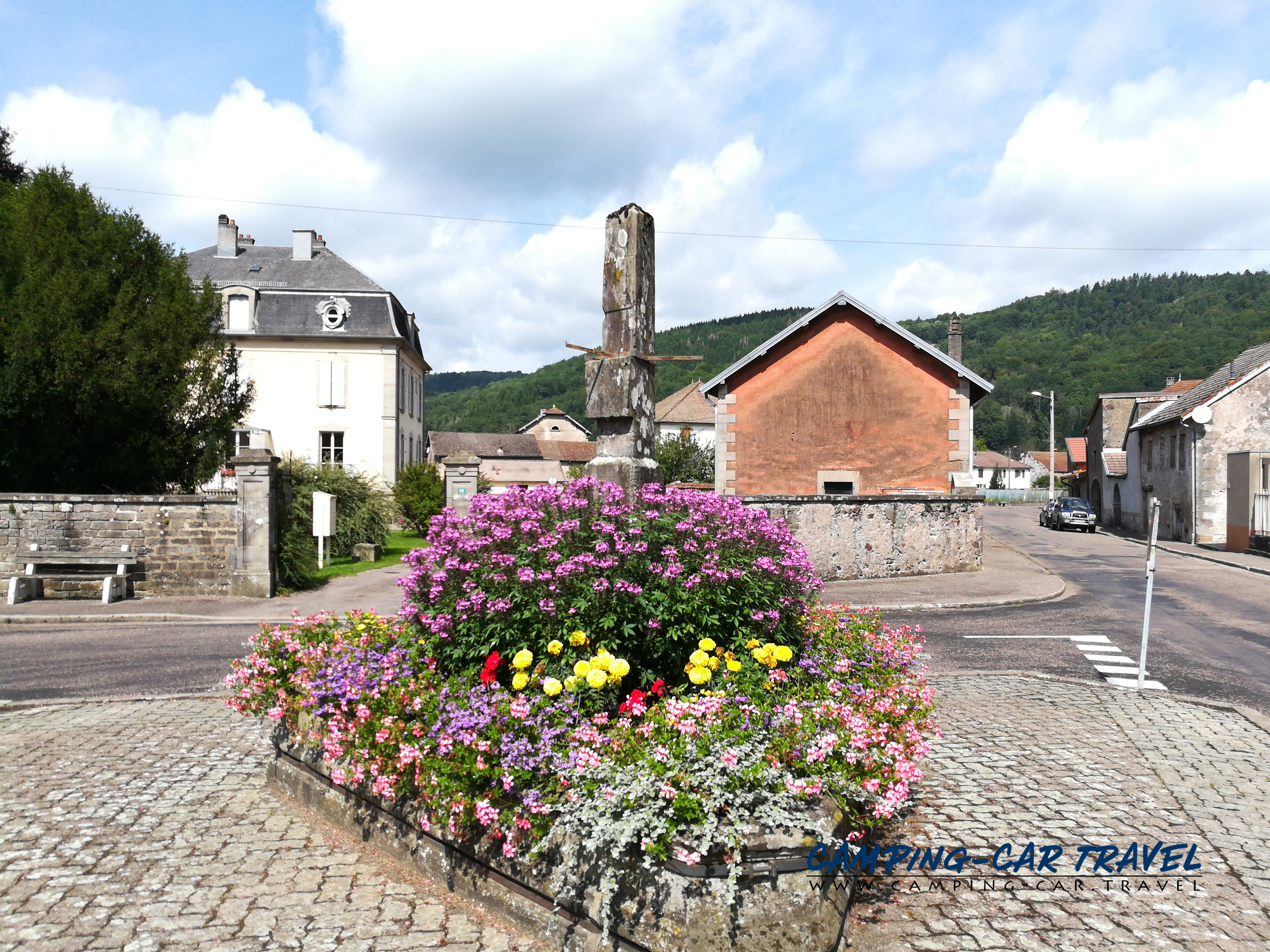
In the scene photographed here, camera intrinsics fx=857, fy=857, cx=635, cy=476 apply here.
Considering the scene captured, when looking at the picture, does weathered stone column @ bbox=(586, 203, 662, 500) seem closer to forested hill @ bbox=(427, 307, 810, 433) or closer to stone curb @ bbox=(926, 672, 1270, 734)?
stone curb @ bbox=(926, 672, 1270, 734)

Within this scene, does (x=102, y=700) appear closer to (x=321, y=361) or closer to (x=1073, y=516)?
(x=321, y=361)

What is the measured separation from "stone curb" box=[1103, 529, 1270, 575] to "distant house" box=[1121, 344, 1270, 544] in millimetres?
1375

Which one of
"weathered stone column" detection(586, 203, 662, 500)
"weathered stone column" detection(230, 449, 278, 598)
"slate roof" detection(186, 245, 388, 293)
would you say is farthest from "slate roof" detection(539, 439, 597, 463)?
"weathered stone column" detection(586, 203, 662, 500)

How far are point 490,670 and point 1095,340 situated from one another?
124413 mm

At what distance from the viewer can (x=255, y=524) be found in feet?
48.4

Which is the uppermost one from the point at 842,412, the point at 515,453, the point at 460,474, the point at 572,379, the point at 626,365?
the point at 572,379

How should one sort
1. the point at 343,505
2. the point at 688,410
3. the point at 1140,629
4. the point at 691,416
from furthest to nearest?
the point at 688,410 → the point at 691,416 → the point at 343,505 → the point at 1140,629

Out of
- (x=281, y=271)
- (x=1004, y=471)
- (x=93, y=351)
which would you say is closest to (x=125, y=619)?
(x=93, y=351)

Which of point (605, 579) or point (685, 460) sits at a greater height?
point (685, 460)

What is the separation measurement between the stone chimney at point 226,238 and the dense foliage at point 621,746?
3781cm

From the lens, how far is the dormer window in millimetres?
35719

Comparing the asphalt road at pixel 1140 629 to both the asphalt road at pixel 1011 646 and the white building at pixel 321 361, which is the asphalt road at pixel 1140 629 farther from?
the white building at pixel 321 361

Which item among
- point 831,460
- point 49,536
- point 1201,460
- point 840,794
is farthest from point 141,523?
point 1201,460

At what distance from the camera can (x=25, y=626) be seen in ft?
40.9
